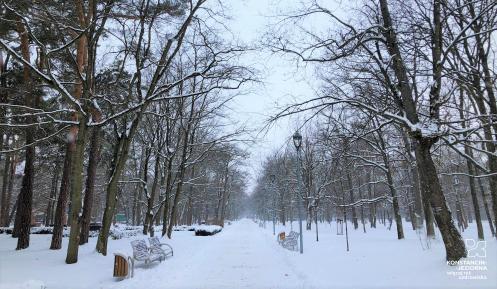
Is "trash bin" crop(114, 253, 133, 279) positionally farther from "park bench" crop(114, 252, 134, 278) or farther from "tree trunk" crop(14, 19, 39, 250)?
"tree trunk" crop(14, 19, 39, 250)

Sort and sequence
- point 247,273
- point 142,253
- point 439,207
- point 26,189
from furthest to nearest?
point 26,189, point 142,253, point 247,273, point 439,207

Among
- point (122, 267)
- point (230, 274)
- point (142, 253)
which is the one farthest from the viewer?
point (142, 253)

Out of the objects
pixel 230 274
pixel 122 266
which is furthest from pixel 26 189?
pixel 230 274

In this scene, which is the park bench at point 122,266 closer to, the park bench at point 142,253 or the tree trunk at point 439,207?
the park bench at point 142,253

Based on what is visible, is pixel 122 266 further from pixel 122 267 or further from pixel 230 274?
pixel 230 274

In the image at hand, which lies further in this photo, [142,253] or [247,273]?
[142,253]

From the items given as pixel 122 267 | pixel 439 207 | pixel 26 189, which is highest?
pixel 26 189

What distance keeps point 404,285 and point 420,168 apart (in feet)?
9.41

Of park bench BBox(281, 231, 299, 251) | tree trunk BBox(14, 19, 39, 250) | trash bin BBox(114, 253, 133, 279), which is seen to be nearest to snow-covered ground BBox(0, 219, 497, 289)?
trash bin BBox(114, 253, 133, 279)

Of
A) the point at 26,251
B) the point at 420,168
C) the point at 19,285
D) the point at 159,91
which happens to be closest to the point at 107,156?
the point at 26,251

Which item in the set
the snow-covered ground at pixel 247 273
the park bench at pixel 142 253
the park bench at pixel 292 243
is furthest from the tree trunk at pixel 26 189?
the park bench at pixel 292 243

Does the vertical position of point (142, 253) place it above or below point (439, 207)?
below

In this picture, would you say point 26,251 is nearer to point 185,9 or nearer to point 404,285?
point 185,9

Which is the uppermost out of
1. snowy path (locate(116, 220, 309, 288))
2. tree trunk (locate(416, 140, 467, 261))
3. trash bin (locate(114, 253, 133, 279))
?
tree trunk (locate(416, 140, 467, 261))
